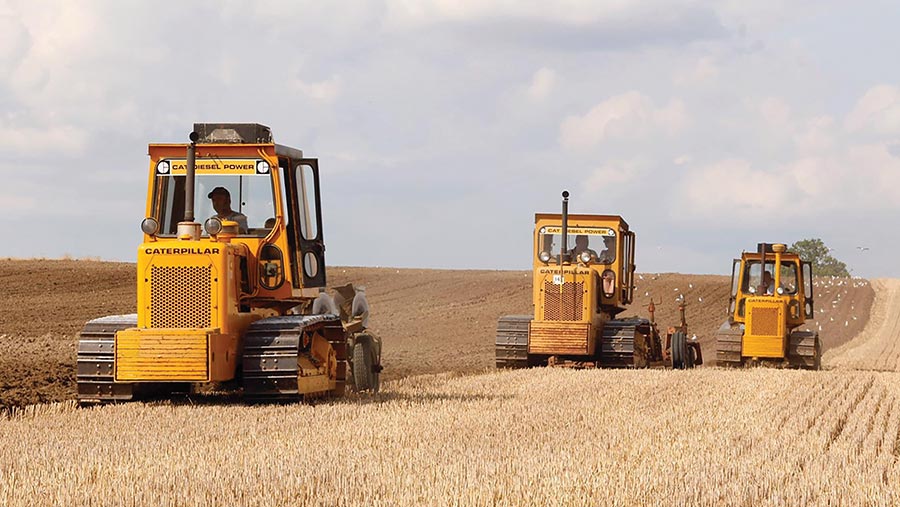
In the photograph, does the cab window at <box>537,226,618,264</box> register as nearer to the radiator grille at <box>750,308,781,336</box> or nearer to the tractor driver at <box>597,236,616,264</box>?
the tractor driver at <box>597,236,616,264</box>

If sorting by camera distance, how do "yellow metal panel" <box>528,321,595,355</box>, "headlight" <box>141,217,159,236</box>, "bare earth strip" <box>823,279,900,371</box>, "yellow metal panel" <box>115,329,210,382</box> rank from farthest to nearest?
"bare earth strip" <box>823,279,900,371</box> < "yellow metal panel" <box>528,321,595,355</box> < "headlight" <box>141,217,159,236</box> < "yellow metal panel" <box>115,329,210,382</box>

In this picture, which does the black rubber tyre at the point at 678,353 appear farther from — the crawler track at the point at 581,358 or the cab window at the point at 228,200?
the cab window at the point at 228,200

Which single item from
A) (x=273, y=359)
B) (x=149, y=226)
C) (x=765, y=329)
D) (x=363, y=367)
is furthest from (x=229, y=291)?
(x=765, y=329)

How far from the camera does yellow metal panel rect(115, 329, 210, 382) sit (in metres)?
12.1

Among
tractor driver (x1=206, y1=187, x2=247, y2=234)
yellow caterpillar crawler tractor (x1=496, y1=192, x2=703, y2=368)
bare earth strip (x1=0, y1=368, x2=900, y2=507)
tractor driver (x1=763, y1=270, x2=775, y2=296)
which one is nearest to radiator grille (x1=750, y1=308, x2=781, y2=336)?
tractor driver (x1=763, y1=270, x2=775, y2=296)

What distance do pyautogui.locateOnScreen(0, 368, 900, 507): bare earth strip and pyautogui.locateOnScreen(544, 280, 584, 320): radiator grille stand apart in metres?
6.77

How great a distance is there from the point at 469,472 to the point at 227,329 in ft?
17.2

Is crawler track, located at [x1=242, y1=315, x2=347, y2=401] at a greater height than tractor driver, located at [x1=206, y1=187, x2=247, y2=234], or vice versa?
tractor driver, located at [x1=206, y1=187, x2=247, y2=234]

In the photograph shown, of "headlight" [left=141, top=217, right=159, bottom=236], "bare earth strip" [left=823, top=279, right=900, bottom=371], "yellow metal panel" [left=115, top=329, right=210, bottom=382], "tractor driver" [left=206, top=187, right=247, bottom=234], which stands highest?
"tractor driver" [left=206, top=187, right=247, bottom=234]

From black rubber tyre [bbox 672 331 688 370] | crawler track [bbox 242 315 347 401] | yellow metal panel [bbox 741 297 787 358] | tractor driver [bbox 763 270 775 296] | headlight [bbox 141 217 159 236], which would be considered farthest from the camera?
tractor driver [bbox 763 270 775 296]

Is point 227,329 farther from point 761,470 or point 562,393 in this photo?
point 761,470

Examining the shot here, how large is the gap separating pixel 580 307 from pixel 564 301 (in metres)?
0.29

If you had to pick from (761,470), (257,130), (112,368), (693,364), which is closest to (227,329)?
(112,368)

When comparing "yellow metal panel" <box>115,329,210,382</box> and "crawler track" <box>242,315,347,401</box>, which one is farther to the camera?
"crawler track" <box>242,315,347,401</box>
